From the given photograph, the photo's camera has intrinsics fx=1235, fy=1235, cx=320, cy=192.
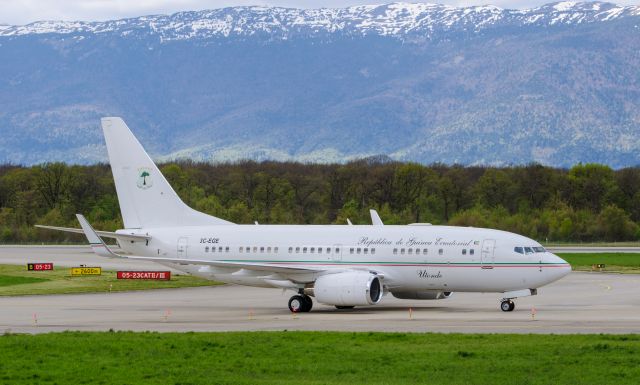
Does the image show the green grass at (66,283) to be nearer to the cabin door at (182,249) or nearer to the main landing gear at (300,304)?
the cabin door at (182,249)

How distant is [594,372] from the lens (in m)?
27.3

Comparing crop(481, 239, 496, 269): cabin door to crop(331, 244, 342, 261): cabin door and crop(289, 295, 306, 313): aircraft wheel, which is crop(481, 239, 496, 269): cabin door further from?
crop(289, 295, 306, 313): aircraft wheel

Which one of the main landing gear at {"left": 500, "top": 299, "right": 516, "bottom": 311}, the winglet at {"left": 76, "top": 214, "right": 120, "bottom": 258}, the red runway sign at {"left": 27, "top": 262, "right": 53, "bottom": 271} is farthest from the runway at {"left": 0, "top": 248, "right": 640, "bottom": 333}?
the red runway sign at {"left": 27, "top": 262, "right": 53, "bottom": 271}

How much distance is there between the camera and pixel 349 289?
155ft

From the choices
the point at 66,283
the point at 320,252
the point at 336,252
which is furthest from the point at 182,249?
the point at 66,283

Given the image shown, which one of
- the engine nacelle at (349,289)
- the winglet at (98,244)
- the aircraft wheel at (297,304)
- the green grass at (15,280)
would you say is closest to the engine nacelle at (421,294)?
the engine nacelle at (349,289)

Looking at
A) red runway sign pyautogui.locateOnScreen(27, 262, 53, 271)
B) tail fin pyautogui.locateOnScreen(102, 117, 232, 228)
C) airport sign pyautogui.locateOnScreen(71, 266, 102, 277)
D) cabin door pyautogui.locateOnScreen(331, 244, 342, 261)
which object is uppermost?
tail fin pyautogui.locateOnScreen(102, 117, 232, 228)

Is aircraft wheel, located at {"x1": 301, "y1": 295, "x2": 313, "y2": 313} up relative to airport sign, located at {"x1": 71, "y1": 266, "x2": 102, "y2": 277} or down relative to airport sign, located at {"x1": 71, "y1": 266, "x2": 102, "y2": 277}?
down

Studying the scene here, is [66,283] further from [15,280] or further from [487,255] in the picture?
[487,255]

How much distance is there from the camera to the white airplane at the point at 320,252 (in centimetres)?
4738

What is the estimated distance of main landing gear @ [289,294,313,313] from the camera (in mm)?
48938

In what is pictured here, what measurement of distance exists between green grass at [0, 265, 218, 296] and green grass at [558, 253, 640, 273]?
27170 mm

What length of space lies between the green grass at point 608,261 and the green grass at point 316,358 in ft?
153

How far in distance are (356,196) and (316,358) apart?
125092 mm
